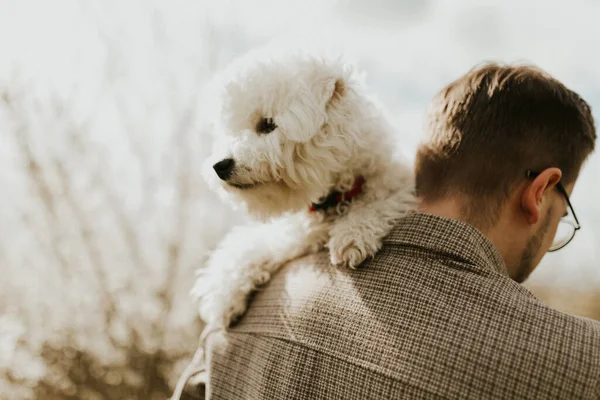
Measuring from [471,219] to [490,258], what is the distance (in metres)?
0.16

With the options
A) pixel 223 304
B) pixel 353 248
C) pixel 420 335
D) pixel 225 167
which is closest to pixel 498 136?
pixel 353 248

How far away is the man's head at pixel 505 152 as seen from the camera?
5.62ft

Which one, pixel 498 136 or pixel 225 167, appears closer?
pixel 498 136

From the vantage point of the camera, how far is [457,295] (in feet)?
4.61

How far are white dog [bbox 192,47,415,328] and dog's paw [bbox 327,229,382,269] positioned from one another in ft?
0.17

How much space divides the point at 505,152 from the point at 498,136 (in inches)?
2.2

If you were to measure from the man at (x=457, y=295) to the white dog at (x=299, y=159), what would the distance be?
0.74ft

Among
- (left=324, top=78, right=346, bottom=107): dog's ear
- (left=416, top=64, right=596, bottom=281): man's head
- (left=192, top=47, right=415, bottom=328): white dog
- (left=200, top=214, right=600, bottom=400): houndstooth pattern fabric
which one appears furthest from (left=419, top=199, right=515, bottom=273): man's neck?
(left=324, top=78, right=346, bottom=107): dog's ear

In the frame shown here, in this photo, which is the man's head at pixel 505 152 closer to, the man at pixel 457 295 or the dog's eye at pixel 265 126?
the man at pixel 457 295

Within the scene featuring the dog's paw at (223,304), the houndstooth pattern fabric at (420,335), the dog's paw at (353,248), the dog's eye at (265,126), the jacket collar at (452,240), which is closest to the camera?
the houndstooth pattern fabric at (420,335)

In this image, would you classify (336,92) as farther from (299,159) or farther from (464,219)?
(464,219)

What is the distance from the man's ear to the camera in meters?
1.73

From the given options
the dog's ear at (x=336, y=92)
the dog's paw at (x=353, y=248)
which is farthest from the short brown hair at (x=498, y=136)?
the dog's ear at (x=336, y=92)

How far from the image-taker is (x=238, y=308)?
202cm
